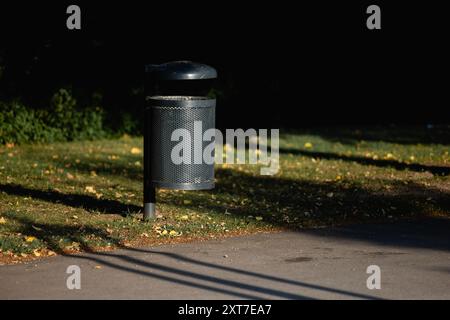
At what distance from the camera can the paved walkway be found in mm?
6789

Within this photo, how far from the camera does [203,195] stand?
10.9 metres

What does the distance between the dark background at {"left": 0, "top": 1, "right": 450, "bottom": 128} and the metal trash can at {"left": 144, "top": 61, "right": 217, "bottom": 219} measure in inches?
253

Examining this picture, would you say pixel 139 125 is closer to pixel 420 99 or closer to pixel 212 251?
pixel 420 99

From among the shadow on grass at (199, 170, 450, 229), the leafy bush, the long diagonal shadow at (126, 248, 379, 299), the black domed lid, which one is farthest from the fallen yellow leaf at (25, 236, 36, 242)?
the leafy bush

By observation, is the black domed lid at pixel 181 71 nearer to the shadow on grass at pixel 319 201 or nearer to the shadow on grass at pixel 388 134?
the shadow on grass at pixel 319 201

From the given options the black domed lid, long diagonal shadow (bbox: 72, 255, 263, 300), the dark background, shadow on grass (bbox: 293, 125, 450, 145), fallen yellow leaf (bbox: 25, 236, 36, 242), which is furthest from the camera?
shadow on grass (bbox: 293, 125, 450, 145)

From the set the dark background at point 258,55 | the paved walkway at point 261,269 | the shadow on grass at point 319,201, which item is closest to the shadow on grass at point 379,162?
the shadow on grass at point 319,201

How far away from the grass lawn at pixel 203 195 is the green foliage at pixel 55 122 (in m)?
0.30

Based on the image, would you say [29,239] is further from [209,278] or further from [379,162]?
[379,162]

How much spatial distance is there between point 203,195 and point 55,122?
5249 millimetres

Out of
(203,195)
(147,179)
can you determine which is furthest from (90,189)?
(147,179)

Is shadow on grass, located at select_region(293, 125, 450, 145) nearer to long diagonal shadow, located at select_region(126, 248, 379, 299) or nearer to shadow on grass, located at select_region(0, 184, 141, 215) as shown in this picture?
shadow on grass, located at select_region(0, 184, 141, 215)

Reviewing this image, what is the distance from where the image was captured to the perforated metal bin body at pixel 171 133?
8930 millimetres

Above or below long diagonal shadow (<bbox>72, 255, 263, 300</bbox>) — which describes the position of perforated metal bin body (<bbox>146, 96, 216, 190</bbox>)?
above
